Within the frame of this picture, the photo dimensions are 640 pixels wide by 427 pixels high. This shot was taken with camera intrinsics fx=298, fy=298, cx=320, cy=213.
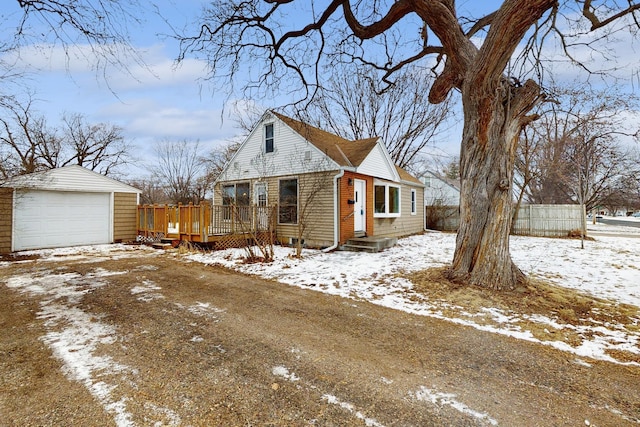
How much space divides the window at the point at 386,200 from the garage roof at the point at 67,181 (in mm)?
10136

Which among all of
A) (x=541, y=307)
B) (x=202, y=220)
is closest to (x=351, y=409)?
(x=541, y=307)

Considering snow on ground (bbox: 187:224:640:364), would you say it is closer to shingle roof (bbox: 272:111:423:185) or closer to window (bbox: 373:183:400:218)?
window (bbox: 373:183:400:218)

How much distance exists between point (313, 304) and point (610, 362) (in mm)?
3320

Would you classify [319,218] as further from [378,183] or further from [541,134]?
[541,134]

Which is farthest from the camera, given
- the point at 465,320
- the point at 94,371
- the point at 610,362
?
the point at 465,320

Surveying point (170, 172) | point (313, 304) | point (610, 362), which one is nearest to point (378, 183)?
point (313, 304)

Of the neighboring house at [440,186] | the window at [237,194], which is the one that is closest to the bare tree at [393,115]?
the window at [237,194]

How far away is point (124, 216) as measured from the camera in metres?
12.2

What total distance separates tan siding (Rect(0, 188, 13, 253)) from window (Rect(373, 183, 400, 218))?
12.2m

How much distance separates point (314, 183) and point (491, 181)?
Answer: 229 inches

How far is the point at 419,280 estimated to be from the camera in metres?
5.80

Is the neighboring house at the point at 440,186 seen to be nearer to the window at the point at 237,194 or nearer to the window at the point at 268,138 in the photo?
the window at the point at 268,138

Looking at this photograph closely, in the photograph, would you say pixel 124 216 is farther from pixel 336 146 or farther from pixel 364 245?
pixel 364 245

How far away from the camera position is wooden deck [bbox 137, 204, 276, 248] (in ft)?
32.8
